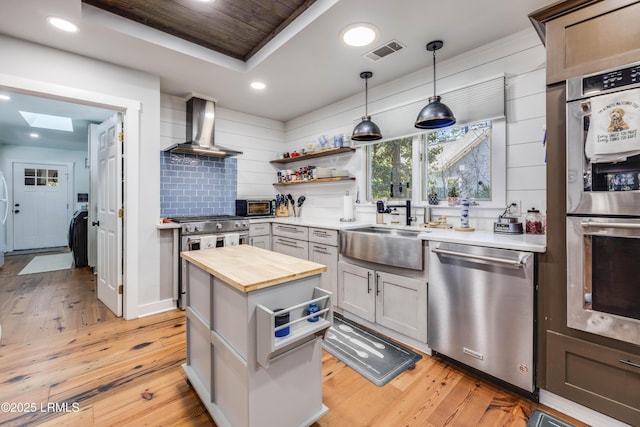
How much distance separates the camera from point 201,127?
3652 mm

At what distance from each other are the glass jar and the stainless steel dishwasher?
637 mm

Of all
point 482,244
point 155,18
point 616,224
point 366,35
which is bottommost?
point 482,244

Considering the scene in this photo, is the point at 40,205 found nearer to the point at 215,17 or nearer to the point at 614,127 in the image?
the point at 215,17

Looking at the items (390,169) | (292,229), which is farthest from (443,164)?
(292,229)

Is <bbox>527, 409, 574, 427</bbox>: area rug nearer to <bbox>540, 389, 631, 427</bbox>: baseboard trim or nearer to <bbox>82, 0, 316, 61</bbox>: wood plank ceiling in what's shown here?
<bbox>540, 389, 631, 427</bbox>: baseboard trim

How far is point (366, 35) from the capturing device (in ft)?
7.59

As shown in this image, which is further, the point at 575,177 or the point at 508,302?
the point at 508,302

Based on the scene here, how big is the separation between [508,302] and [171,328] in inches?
113

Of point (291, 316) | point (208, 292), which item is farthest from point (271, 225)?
point (291, 316)

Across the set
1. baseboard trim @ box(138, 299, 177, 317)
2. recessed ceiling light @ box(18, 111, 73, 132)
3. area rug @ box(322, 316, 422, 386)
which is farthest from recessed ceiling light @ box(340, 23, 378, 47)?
recessed ceiling light @ box(18, 111, 73, 132)

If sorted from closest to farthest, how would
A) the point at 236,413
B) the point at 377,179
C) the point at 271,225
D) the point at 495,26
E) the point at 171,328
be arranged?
the point at 236,413 < the point at 495,26 < the point at 171,328 < the point at 377,179 < the point at 271,225

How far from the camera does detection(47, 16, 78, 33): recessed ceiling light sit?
6.93 feet

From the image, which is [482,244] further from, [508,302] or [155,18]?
[155,18]

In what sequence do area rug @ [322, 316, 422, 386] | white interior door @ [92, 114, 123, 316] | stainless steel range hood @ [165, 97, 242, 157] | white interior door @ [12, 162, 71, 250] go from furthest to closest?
white interior door @ [12, 162, 71, 250] → stainless steel range hood @ [165, 97, 242, 157] → white interior door @ [92, 114, 123, 316] → area rug @ [322, 316, 422, 386]
